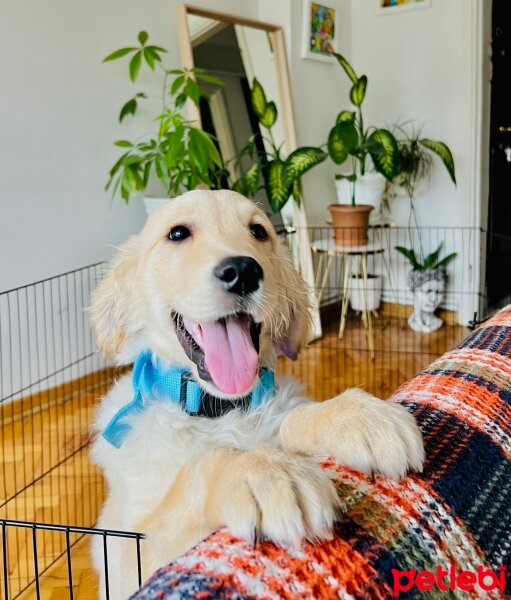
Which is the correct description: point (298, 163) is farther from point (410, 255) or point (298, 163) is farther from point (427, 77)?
point (427, 77)

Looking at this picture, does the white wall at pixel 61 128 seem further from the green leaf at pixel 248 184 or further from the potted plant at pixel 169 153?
the green leaf at pixel 248 184

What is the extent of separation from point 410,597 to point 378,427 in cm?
23

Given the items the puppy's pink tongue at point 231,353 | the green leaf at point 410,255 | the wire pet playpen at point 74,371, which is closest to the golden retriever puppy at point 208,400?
the puppy's pink tongue at point 231,353

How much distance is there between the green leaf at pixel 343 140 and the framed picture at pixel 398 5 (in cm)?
112

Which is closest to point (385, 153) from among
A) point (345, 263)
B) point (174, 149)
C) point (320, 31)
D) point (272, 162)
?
point (272, 162)

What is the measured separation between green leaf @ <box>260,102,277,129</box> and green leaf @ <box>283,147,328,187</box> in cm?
30

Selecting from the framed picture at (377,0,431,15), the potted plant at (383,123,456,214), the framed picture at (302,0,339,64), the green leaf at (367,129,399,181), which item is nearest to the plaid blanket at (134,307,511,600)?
the green leaf at (367,129,399,181)

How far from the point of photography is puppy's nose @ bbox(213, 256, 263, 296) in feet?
3.42

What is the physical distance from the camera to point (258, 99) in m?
3.92

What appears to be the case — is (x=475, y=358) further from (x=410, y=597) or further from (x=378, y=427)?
(x=410, y=597)

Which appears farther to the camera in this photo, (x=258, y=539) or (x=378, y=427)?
(x=378, y=427)

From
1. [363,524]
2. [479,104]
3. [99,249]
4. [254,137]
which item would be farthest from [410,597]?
[479,104]

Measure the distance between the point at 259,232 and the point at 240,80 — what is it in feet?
9.36

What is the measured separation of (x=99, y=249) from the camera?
335cm
